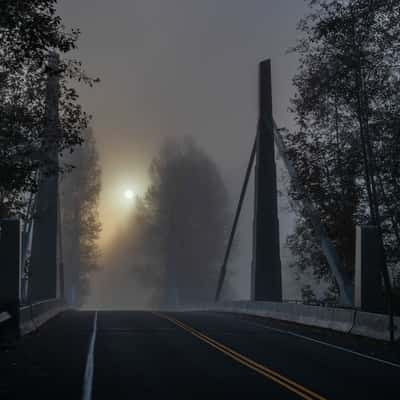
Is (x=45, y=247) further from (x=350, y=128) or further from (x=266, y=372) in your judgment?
(x=266, y=372)

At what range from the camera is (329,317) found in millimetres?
27094

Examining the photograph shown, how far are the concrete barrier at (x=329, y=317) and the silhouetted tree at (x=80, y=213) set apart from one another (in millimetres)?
48992

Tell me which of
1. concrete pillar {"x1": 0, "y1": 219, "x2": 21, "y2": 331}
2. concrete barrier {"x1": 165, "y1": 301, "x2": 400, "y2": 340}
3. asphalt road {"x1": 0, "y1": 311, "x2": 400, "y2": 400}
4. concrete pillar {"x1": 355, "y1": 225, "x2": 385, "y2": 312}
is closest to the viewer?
asphalt road {"x1": 0, "y1": 311, "x2": 400, "y2": 400}

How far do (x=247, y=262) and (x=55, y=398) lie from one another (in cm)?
17591

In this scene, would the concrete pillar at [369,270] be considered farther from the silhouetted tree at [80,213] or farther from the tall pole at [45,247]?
the silhouetted tree at [80,213]

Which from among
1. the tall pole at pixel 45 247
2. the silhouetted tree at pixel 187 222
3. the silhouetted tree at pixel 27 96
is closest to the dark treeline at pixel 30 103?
the silhouetted tree at pixel 27 96

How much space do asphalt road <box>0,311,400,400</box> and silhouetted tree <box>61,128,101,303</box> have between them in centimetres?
6228

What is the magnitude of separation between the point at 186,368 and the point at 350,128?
20512 mm

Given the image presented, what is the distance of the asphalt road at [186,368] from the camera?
13.4 meters

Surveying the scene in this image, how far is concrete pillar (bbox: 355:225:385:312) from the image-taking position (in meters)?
24.5

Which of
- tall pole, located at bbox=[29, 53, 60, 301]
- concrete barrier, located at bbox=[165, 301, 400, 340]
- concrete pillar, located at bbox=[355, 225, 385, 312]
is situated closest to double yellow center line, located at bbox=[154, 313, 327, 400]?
concrete barrier, located at bbox=[165, 301, 400, 340]

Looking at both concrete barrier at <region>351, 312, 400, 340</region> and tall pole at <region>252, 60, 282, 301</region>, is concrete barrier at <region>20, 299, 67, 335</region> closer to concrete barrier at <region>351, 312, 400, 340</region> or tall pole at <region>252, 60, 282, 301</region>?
tall pole at <region>252, 60, 282, 301</region>

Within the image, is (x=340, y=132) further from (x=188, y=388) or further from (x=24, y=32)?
(x=188, y=388)

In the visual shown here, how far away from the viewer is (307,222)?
3622cm
